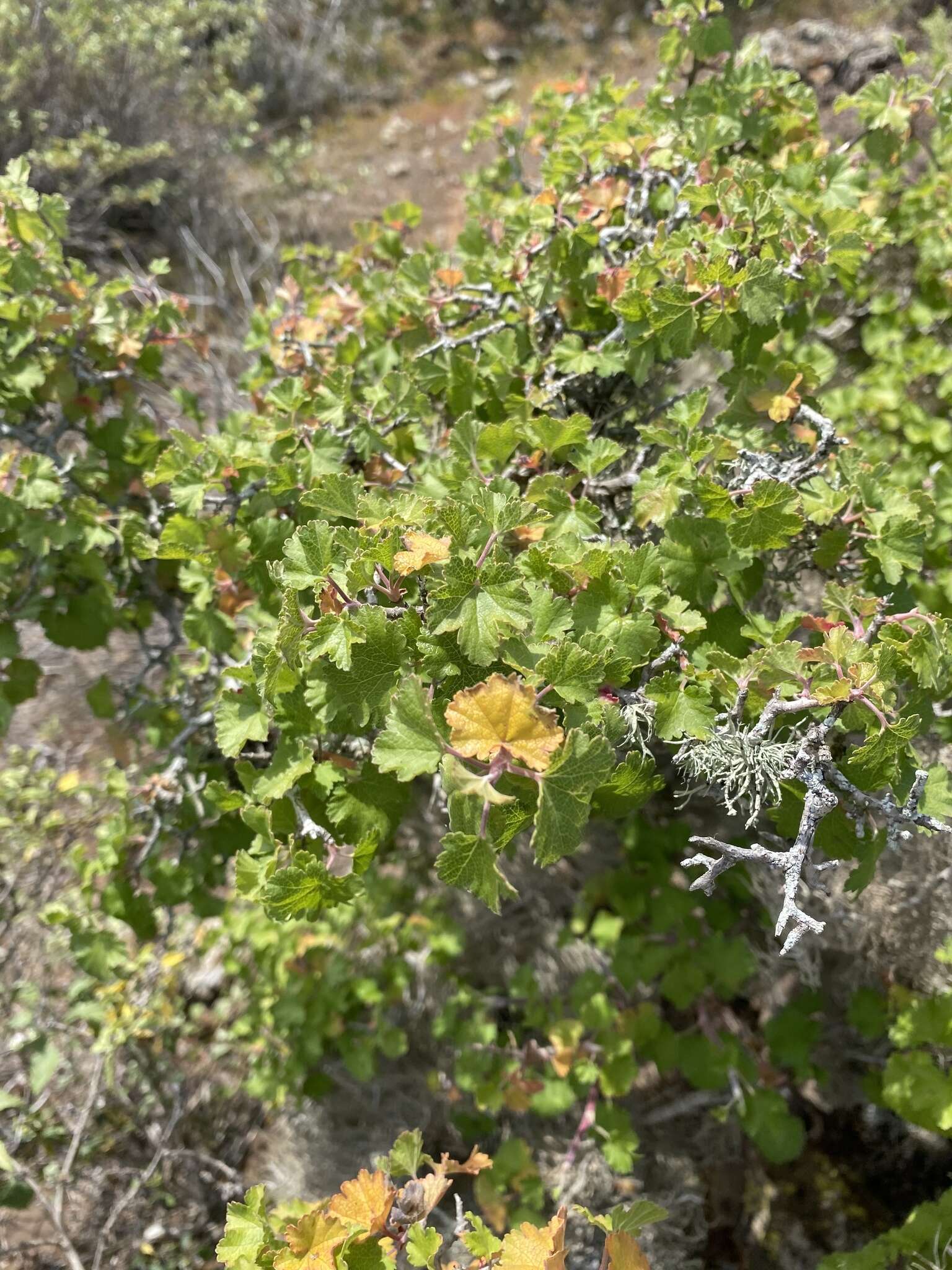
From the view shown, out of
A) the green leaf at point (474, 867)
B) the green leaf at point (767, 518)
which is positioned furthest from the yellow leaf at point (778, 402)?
the green leaf at point (474, 867)

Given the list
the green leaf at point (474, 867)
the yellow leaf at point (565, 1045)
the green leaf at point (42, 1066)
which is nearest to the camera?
the green leaf at point (474, 867)

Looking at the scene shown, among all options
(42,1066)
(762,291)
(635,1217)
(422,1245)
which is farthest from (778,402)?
(42,1066)

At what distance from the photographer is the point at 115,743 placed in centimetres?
198

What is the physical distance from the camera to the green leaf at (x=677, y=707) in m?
0.98

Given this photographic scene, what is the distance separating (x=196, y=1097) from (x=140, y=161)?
4.64 metres

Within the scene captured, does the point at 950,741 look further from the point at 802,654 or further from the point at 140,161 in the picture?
the point at 140,161

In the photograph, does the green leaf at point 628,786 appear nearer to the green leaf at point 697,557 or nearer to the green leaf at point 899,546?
the green leaf at point 697,557

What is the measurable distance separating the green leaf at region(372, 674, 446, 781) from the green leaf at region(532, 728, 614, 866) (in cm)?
12

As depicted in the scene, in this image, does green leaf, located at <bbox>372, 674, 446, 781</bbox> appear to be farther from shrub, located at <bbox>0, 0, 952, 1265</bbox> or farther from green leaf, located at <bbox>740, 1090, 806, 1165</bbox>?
green leaf, located at <bbox>740, 1090, 806, 1165</bbox>

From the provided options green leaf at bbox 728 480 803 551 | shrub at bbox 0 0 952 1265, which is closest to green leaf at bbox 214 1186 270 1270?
shrub at bbox 0 0 952 1265

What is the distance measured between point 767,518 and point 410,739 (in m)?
0.59

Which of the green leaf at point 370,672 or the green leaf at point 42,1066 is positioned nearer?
the green leaf at point 370,672

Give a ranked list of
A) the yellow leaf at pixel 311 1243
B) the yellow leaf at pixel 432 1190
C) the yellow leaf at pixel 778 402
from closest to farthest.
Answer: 1. the yellow leaf at pixel 311 1243
2. the yellow leaf at pixel 432 1190
3. the yellow leaf at pixel 778 402

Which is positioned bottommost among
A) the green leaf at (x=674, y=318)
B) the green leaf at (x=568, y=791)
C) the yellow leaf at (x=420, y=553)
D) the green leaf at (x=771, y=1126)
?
the green leaf at (x=771, y=1126)
